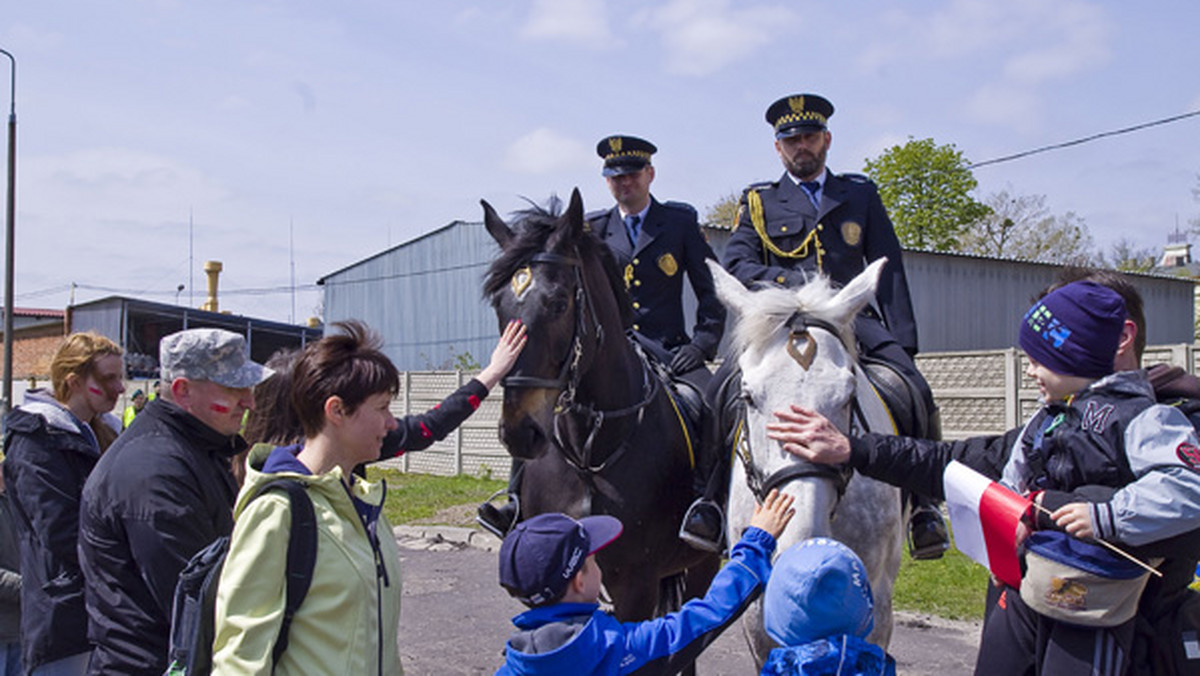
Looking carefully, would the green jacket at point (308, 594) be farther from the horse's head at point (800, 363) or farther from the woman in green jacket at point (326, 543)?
the horse's head at point (800, 363)

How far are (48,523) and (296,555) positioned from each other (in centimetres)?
172

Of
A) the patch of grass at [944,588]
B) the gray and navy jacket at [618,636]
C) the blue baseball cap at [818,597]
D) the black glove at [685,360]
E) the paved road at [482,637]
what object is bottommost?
the paved road at [482,637]

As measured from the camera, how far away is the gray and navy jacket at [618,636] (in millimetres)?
2238

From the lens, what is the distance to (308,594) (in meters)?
2.34

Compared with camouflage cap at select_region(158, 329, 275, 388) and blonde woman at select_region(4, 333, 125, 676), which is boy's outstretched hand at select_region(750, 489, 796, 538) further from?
blonde woman at select_region(4, 333, 125, 676)

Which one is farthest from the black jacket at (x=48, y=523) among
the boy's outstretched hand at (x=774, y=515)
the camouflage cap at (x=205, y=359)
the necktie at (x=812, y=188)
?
the necktie at (x=812, y=188)

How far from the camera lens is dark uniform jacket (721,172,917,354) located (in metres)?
4.89

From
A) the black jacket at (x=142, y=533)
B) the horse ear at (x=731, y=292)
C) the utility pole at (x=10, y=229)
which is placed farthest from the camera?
the utility pole at (x=10, y=229)

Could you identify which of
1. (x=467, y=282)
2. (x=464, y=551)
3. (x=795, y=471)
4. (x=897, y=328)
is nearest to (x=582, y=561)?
(x=795, y=471)

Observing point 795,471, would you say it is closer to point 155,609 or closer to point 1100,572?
point 1100,572

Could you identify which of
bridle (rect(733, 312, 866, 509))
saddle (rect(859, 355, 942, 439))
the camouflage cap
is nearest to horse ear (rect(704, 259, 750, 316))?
bridle (rect(733, 312, 866, 509))

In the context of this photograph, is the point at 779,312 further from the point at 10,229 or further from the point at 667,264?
the point at 10,229

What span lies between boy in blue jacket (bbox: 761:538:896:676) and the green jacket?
3.29 feet

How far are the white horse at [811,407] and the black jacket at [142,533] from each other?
176 cm
